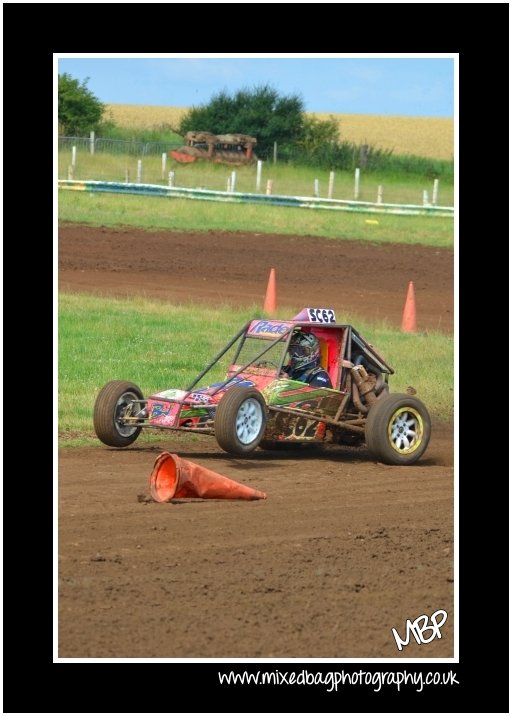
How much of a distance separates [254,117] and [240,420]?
4033cm

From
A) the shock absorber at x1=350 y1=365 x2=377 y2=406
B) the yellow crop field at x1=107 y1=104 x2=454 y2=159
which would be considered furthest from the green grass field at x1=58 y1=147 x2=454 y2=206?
the shock absorber at x1=350 y1=365 x2=377 y2=406

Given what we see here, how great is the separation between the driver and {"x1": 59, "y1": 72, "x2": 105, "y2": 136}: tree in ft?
98.4

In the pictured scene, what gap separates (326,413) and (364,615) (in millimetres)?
4773

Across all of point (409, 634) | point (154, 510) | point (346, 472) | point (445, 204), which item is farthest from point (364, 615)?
point (445, 204)

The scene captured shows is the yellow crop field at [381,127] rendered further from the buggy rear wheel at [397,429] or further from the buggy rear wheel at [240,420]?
the buggy rear wheel at [240,420]

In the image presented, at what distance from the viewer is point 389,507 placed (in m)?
9.70

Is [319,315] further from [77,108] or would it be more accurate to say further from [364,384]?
[77,108]

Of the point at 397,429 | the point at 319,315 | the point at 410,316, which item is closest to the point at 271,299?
the point at 410,316

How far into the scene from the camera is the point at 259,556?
316 inches

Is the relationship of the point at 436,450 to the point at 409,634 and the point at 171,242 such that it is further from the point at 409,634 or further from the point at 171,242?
the point at 171,242

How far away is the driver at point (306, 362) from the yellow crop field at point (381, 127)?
34200 mm

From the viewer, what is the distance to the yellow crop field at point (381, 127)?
5316 cm
